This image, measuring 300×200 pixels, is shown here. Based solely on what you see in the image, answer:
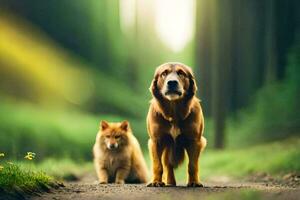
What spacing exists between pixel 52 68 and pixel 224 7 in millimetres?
7044

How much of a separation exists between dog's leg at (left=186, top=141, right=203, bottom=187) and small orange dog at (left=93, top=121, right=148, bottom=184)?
7.95 ft

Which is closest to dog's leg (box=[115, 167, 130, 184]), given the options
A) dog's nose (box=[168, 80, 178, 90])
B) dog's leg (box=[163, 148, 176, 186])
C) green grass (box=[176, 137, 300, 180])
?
dog's leg (box=[163, 148, 176, 186])

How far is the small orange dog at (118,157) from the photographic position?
11.4 metres

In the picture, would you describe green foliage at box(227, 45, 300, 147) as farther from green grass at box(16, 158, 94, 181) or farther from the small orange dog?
the small orange dog

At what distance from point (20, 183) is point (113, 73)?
2180cm

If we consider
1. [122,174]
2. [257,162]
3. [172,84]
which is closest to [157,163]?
[172,84]

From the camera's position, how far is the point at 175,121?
8875mm

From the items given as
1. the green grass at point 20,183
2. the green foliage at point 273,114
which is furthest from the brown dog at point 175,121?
the green foliage at point 273,114

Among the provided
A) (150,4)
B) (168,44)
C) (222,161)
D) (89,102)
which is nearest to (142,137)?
(89,102)

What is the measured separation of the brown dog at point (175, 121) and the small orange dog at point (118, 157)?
2272mm

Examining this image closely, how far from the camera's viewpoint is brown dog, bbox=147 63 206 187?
8.77 meters

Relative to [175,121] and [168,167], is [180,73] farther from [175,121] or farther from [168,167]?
[168,167]

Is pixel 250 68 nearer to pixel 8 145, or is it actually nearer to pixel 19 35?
Answer: pixel 19 35

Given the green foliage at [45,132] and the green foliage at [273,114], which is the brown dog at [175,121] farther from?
the green foliage at [273,114]
